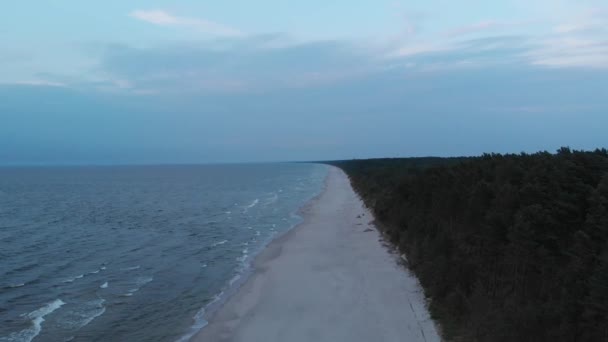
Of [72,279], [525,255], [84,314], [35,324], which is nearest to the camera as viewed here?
[525,255]

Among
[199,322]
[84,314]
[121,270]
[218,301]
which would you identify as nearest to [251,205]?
[121,270]

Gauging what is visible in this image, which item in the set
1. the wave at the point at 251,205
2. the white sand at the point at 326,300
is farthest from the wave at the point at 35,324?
the wave at the point at 251,205

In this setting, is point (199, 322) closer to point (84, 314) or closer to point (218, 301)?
point (218, 301)

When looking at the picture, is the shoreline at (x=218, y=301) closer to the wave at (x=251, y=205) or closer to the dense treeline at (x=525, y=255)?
the dense treeline at (x=525, y=255)

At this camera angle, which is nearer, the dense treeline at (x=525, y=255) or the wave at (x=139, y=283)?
the dense treeline at (x=525, y=255)

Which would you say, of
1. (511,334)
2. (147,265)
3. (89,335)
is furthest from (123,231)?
(511,334)

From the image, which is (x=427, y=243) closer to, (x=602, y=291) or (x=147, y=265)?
(x=602, y=291)

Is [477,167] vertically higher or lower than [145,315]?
higher
